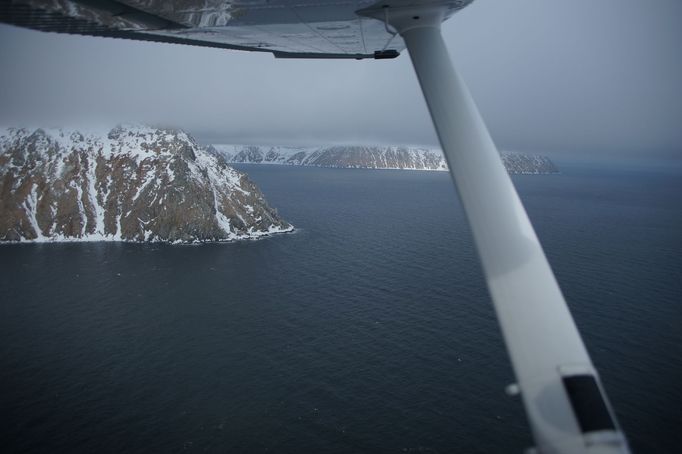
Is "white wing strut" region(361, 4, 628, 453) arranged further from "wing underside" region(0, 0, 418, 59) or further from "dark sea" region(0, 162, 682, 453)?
"dark sea" region(0, 162, 682, 453)

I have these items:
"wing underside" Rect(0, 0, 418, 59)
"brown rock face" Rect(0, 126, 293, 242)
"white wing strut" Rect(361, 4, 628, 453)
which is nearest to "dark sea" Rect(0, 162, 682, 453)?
"brown rock face" Rect(0, 126, 293, 242)

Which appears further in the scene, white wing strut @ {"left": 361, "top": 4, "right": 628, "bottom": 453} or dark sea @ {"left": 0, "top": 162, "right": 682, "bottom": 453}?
dark sea @ {"left": 0, "top": 162, "right": 682, "bottom": 453}

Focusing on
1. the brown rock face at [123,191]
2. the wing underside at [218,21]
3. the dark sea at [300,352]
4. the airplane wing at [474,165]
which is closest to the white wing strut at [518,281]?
the airplane wing at [474,165]

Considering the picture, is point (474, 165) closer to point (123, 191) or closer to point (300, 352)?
point (300, 352)

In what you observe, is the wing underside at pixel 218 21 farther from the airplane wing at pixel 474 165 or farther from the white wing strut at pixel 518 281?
the white wing strut at pixel 518 281

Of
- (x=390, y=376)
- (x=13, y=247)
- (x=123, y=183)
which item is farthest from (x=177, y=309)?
(x=123, y=183)

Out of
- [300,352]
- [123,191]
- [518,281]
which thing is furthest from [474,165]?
[123,191]

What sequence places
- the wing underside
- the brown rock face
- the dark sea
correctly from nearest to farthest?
1. the wing underside
2. the dark sea
3. the brown rock face
